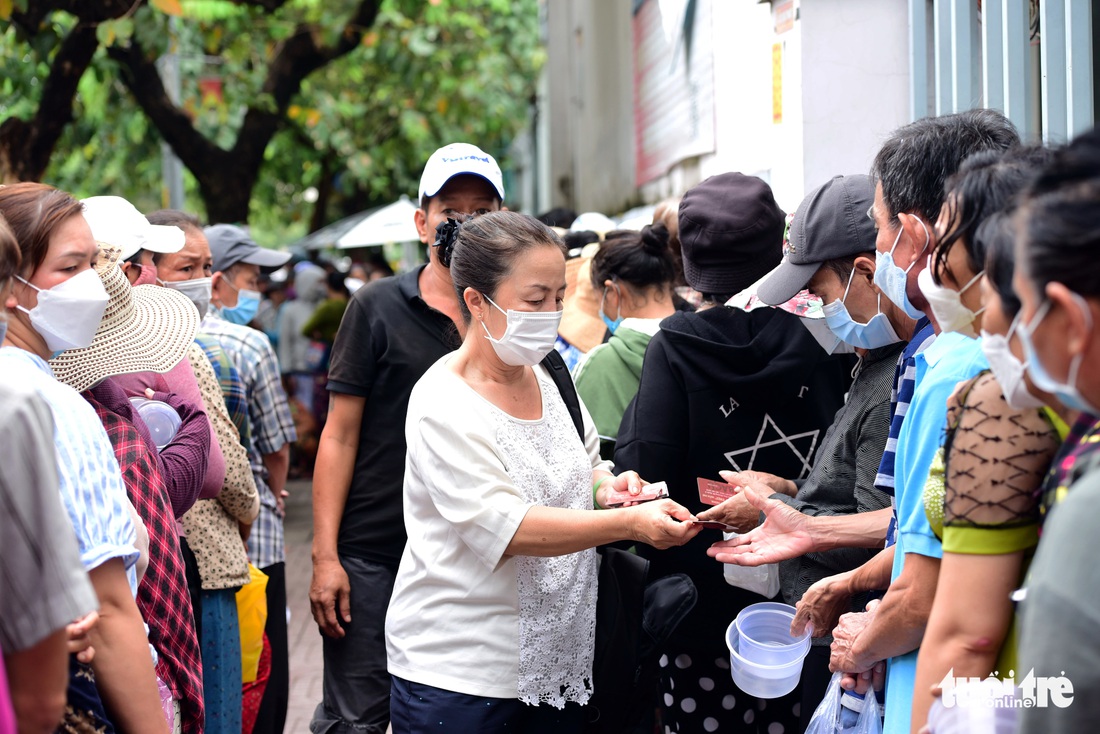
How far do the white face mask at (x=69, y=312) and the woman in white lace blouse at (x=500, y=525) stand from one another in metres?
0.77

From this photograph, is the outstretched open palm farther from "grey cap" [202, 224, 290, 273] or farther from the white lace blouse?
"grey cap" [202, 224, 290, 273]

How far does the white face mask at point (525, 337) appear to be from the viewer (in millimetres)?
2840

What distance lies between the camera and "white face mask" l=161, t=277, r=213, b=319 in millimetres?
4379

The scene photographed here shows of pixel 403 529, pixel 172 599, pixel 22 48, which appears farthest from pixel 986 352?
pixel 22 48

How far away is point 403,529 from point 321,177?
60.6 feet

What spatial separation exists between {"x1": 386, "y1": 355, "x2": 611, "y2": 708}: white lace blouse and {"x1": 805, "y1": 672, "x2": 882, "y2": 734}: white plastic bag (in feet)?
2.06

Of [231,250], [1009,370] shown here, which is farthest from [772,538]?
[231,250]

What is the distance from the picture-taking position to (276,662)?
14.3 ft

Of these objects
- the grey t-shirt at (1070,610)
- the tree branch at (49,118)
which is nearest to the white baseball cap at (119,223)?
the grey t-shirt at (1070,610)

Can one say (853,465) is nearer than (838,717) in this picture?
No

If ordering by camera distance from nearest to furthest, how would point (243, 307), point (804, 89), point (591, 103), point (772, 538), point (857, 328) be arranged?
point (772, 538), point (857, 328), point (804, 89), point (243, 307), point (591, 103)

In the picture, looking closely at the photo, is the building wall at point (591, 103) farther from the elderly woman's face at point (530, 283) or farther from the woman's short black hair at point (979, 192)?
the woman's short black hair at point (979, 192)

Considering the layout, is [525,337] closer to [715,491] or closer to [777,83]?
[715,491]

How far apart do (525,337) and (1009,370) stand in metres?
1.39
